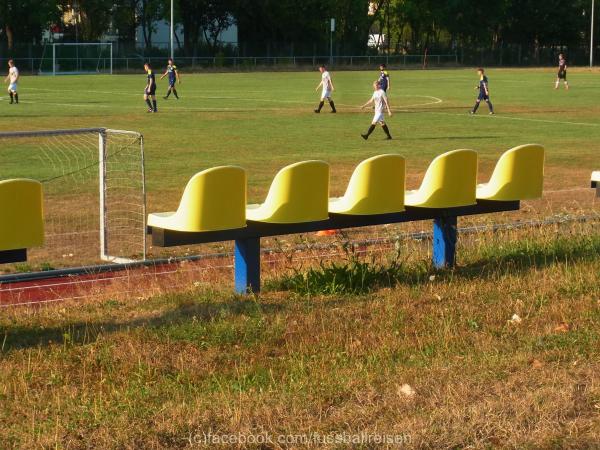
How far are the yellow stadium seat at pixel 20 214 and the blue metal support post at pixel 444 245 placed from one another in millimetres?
3536

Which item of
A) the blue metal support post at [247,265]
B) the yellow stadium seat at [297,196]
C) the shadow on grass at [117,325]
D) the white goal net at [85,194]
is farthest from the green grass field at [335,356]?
the white goal net at [85,194]

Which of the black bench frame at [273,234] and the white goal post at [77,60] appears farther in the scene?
the white goal post at [77,60]

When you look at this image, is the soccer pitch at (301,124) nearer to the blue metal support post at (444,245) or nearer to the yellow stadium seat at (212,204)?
the blue metal support post at (444,245)

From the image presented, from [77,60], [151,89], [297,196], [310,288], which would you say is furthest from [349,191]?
[77,60]

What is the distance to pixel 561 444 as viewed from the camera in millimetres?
5164

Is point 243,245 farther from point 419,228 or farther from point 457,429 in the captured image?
point 419,228

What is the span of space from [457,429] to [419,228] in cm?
966

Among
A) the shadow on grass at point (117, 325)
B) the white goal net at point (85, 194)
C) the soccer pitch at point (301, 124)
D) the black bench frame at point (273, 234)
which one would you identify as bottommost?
the soccer pitch at point (301, 124)

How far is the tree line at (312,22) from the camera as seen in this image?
91.8 m

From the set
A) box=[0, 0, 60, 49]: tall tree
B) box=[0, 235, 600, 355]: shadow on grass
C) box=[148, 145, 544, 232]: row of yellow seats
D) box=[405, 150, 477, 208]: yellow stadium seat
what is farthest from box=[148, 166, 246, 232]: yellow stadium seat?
box=[0, 0, 60, 49]: tall tree

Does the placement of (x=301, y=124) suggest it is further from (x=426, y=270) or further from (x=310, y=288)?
(x=310, y=288)

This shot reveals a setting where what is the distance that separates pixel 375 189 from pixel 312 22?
93724 mm

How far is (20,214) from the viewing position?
8.21 metres

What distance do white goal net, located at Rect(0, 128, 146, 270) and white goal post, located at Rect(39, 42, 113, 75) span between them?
178ft
